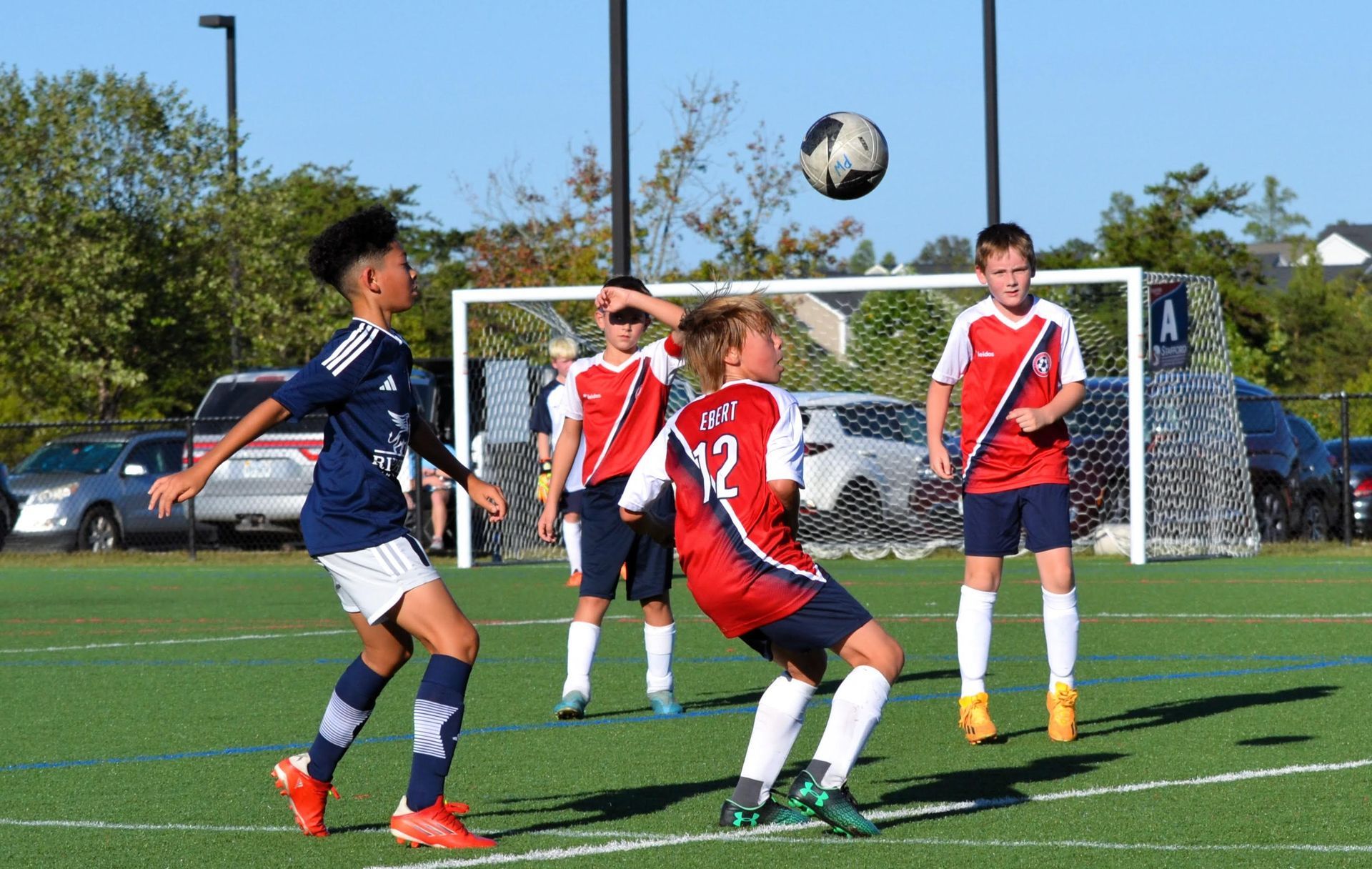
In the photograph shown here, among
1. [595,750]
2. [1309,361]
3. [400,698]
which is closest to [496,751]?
[595,750]

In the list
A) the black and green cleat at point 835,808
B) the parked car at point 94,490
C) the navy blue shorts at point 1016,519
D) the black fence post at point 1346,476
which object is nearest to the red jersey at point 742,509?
the black and green cleat at point 835,808

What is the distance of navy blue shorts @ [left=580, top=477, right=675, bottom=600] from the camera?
8.16 meters

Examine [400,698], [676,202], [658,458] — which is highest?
[676,202]

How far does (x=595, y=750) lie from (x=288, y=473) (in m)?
14.4

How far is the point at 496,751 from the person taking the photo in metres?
7.04

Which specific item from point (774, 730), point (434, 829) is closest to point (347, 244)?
point (434, 829)

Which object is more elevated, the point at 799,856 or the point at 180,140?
the point at 180,140

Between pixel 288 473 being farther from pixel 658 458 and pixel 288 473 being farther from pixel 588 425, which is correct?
pixel 658 458

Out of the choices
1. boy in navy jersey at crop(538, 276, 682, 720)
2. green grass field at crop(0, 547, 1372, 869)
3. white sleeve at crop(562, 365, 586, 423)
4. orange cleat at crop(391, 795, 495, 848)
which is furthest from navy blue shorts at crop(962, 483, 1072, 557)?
orange cleat at crop(391, 795, 495, 848)

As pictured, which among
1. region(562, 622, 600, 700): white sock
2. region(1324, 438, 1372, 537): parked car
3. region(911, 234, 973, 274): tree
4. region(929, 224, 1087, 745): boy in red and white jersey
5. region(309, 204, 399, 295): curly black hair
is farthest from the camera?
region(911, 234, 973, 274): tree

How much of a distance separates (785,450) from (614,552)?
10.3 feet

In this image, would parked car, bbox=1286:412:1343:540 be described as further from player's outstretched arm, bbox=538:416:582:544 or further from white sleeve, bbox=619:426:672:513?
white sleeve, bbox=619:426:672:513

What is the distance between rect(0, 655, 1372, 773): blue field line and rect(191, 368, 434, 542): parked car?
40.7ft

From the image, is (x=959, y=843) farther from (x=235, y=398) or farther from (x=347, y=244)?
(x=235, y=398)
